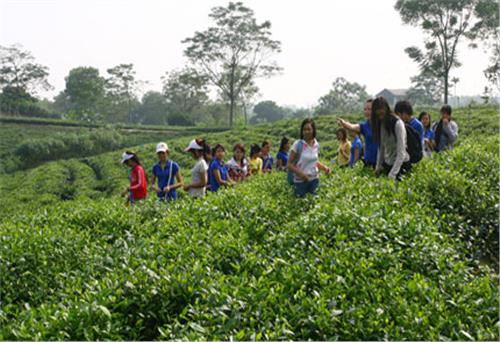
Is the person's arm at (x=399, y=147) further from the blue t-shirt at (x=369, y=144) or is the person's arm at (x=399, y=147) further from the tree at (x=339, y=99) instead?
the tree at (x=339, y=99)

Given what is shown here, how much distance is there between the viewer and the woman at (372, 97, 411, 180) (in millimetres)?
5785

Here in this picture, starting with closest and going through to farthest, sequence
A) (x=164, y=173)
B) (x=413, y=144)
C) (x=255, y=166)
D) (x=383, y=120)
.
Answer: (x=383, y=120)
(x=413, y=144)
(x=164, y=173)
(x=255, y=166)

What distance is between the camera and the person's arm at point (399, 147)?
574cm

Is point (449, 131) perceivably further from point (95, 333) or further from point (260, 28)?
point (260, 28)

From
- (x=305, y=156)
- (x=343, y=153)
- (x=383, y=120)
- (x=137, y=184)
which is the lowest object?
(x=137, y=184)

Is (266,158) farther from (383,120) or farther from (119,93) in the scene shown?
(119,93)

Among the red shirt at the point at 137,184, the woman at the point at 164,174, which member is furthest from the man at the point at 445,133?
the red shirt at the point at 137,184

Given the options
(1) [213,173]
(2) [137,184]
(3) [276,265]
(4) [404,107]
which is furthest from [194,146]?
(3) [276,265]

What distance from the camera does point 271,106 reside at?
81.6 m

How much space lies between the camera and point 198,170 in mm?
7055

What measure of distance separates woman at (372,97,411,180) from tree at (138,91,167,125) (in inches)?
2704

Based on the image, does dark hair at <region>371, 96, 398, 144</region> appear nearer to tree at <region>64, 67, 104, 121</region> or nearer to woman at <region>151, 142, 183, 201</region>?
woman at <region>151, 142, 183, 201</region>

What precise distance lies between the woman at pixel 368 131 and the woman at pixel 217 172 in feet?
7.48

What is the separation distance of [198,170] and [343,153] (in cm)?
313
